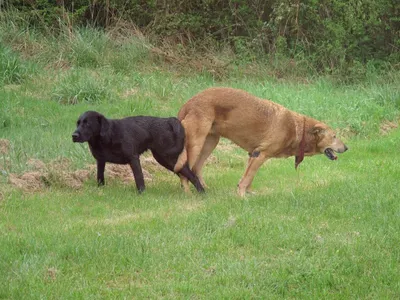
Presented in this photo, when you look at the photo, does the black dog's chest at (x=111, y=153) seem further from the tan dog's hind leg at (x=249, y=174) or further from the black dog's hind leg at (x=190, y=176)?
the tan dog's hind leg at (x=249, y=174)

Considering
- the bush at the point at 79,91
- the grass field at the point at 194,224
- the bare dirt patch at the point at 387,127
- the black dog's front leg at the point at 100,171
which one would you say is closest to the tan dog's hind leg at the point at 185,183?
the grass field at the point at 194,224

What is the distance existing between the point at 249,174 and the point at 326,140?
1.46 meters

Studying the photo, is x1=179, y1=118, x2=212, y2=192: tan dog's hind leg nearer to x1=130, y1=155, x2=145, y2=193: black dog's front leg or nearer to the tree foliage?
x1=130, y1=155, x2=145, y2=193: black dog's front leg

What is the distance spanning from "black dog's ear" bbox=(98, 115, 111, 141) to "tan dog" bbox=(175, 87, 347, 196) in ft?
3.52

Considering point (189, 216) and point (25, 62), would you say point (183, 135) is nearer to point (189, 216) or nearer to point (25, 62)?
point (189, 216)

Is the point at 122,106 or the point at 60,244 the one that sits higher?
the point at 60,244

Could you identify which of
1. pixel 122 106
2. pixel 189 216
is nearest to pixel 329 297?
pixel 189 216

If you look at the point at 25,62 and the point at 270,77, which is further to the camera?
the point at 270,77

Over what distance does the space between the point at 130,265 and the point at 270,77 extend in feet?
48.3

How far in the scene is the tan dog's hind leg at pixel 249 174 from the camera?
1056cm

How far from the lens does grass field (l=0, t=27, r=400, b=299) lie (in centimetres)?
668

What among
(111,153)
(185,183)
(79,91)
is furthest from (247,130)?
(79,91)

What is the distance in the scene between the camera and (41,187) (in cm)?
1012

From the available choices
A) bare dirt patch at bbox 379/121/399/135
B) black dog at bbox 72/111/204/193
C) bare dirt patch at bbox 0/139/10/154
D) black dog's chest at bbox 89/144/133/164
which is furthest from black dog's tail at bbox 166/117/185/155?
bare dirt patch at bbox 379/121/399/135
